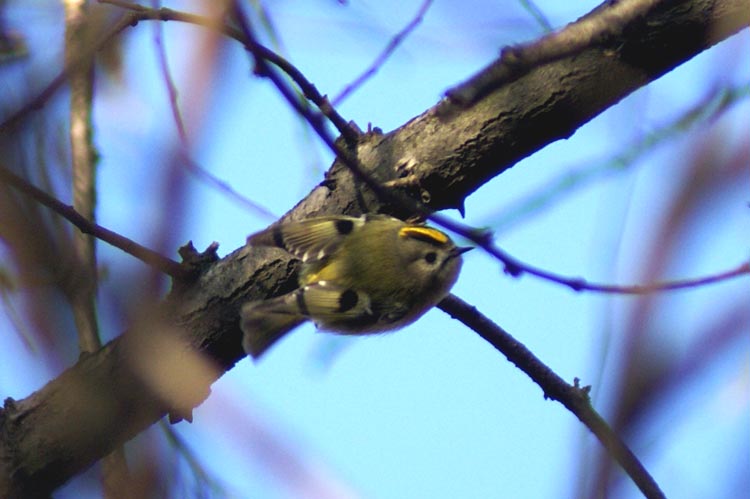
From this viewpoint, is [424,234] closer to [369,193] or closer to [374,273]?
[374,273]

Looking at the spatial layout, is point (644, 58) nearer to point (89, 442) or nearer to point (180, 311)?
point (180, 311)

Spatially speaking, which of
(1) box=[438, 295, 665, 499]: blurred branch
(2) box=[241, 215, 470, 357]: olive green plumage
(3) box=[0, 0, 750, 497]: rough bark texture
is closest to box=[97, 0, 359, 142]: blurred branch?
(3) box=[0, 0, 750, 497]: rough bark texture

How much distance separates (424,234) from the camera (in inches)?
103

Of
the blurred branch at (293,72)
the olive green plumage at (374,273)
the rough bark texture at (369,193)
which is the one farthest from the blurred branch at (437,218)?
the olive green plumage at (374,273)

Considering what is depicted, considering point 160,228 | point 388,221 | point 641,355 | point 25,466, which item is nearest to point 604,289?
point 641,355

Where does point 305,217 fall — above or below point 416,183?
above

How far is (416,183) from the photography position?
1.96 metres

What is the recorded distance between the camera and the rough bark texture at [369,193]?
1.81m

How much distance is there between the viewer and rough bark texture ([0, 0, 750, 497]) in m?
1.81

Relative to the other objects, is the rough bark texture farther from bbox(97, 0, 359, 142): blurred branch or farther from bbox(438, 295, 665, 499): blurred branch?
bbox(438, 295, 665, 499): blurred branch

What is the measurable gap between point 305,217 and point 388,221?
0.51 metres

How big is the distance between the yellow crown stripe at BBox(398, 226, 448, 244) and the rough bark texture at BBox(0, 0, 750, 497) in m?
0.59

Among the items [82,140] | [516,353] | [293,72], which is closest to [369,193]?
[293,72]

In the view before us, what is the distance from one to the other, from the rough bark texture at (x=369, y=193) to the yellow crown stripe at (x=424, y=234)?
0.59 m
